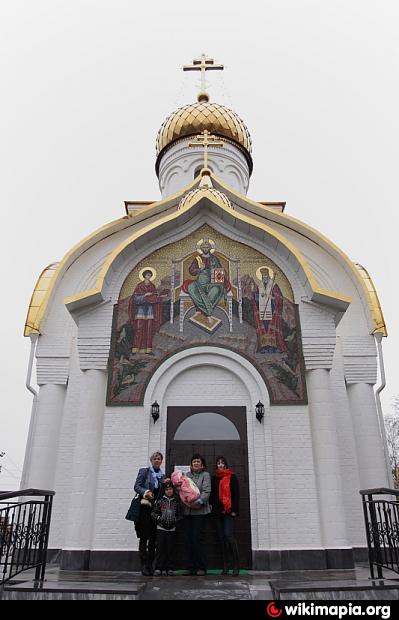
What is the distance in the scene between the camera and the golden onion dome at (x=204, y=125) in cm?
1425

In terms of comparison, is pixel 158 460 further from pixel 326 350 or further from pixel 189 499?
pixel 326 350

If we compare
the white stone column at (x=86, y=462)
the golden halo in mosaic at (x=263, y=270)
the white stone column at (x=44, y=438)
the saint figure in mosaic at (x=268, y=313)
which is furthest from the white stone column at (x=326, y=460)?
the white stone column at (x=44, y=438)

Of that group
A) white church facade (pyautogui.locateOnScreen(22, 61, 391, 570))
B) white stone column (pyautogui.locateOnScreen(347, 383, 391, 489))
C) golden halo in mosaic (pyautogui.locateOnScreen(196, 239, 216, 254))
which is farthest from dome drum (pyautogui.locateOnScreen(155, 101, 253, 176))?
white stone column (pyautogui.locateOnScreen(347, 383, 391, 489))

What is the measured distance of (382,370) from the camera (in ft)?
29.6

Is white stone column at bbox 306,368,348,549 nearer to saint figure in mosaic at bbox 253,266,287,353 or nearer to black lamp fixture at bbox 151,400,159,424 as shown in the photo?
saint figure in mosaic at bbox 253,266,287,353

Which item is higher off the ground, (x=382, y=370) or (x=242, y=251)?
(x=242, y=251)

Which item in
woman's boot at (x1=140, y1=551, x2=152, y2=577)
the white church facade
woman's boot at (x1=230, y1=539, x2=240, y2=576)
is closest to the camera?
woman's boot at (x1=140, y1=551, x2=152, y2=577)

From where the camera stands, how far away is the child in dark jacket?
5.84 m

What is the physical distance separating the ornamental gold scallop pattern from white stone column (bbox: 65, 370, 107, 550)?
29.9ft

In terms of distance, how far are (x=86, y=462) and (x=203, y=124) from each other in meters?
10.4

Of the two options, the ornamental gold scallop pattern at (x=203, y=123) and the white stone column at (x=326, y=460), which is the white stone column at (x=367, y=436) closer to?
the white stone column at (x=326, y=460)

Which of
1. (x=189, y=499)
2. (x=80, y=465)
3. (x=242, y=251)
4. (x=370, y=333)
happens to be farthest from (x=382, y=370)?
(x=80, y=465)

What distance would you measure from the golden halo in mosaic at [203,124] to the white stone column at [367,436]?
8.43 meters

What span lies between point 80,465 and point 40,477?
6.00 feet
